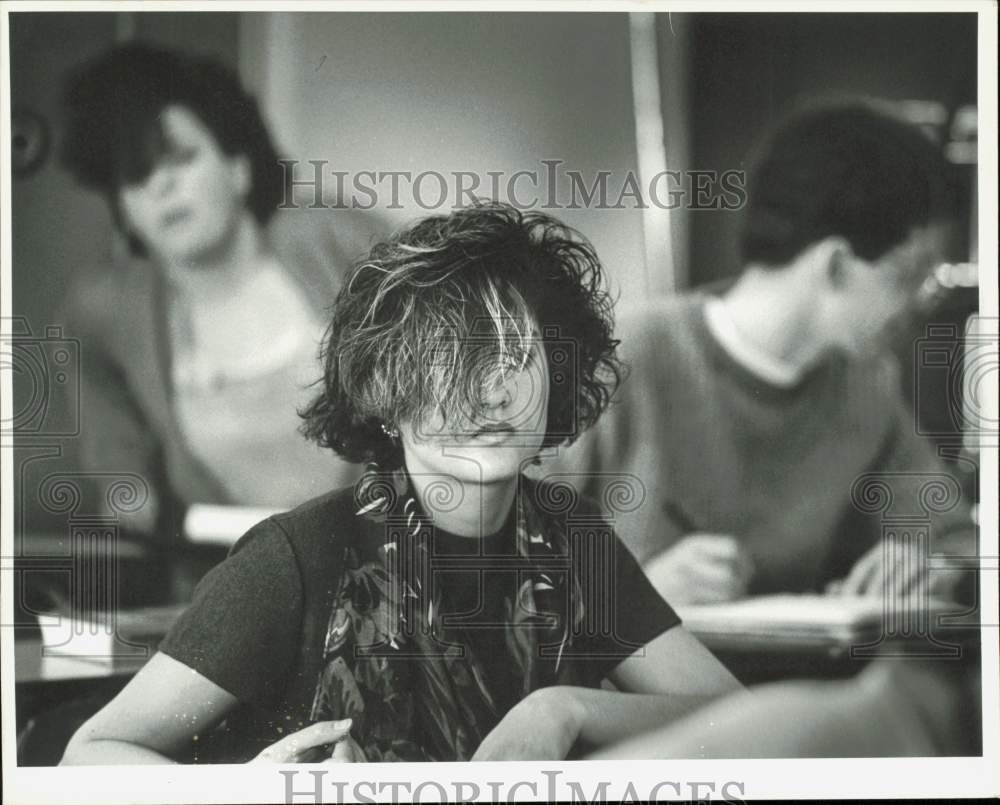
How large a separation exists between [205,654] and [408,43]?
2.04 metres

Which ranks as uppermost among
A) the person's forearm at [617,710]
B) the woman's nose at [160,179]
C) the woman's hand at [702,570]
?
the woman's nose at [160,179]

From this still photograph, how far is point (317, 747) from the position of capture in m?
3.78

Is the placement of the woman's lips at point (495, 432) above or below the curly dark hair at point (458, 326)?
below

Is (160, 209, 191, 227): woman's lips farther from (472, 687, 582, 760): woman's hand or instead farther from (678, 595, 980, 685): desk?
(678, 595, 980, 685): desk

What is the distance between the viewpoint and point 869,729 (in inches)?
155

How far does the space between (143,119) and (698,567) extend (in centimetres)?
229

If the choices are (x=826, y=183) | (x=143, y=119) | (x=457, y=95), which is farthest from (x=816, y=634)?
(x=143, y=119)

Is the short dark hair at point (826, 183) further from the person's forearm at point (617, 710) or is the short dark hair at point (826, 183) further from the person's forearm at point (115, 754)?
the person's forearm at point (115, 754)

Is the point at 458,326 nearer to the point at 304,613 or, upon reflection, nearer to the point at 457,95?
the point at 457,95

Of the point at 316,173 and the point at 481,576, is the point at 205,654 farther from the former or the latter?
the point at 316,173

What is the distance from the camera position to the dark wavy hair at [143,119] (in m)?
3.76

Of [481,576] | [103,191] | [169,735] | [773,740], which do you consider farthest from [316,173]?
[773,740]

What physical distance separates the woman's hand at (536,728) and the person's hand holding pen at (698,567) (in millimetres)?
481

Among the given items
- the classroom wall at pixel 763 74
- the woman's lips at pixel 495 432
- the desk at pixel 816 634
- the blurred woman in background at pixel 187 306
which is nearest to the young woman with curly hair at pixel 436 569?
the woman's lips at pixel 495 432
